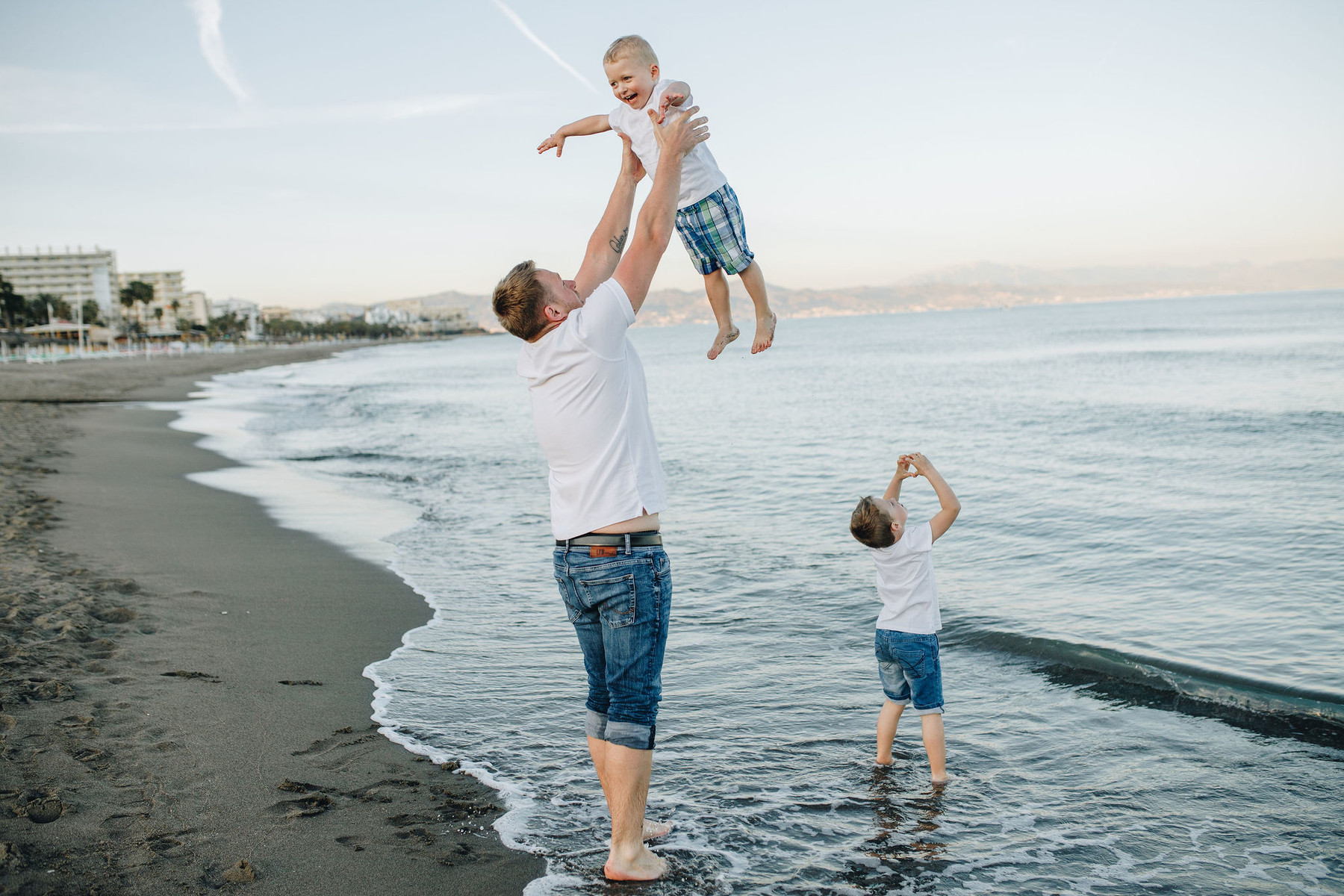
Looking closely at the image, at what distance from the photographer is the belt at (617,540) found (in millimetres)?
3176

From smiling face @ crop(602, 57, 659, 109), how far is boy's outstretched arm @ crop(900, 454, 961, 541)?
2.03 metres

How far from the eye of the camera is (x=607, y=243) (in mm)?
3350

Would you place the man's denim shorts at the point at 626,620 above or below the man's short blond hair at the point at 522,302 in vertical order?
below

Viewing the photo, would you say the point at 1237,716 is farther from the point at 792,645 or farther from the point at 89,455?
the point at 89,455

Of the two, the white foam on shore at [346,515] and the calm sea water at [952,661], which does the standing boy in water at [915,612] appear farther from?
the white foam on shore at [346,515]

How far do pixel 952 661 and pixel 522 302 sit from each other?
16.4 feet

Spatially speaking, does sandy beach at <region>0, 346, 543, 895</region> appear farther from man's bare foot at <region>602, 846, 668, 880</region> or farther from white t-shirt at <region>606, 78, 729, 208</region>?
white t-shirt at <region>606, 78, 729, 208</region>

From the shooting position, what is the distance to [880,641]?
15.7 ft

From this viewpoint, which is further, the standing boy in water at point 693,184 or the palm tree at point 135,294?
the palm tree at point 135,294

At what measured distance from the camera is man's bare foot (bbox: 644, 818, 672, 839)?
3.89m

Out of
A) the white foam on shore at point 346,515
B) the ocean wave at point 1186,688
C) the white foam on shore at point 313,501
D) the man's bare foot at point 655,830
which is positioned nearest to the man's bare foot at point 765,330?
the man's bare foot at point 655,830

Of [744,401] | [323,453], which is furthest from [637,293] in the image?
[744,401]

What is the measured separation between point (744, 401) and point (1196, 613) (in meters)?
25.4

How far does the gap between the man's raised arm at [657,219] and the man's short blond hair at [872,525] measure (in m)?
1.84
